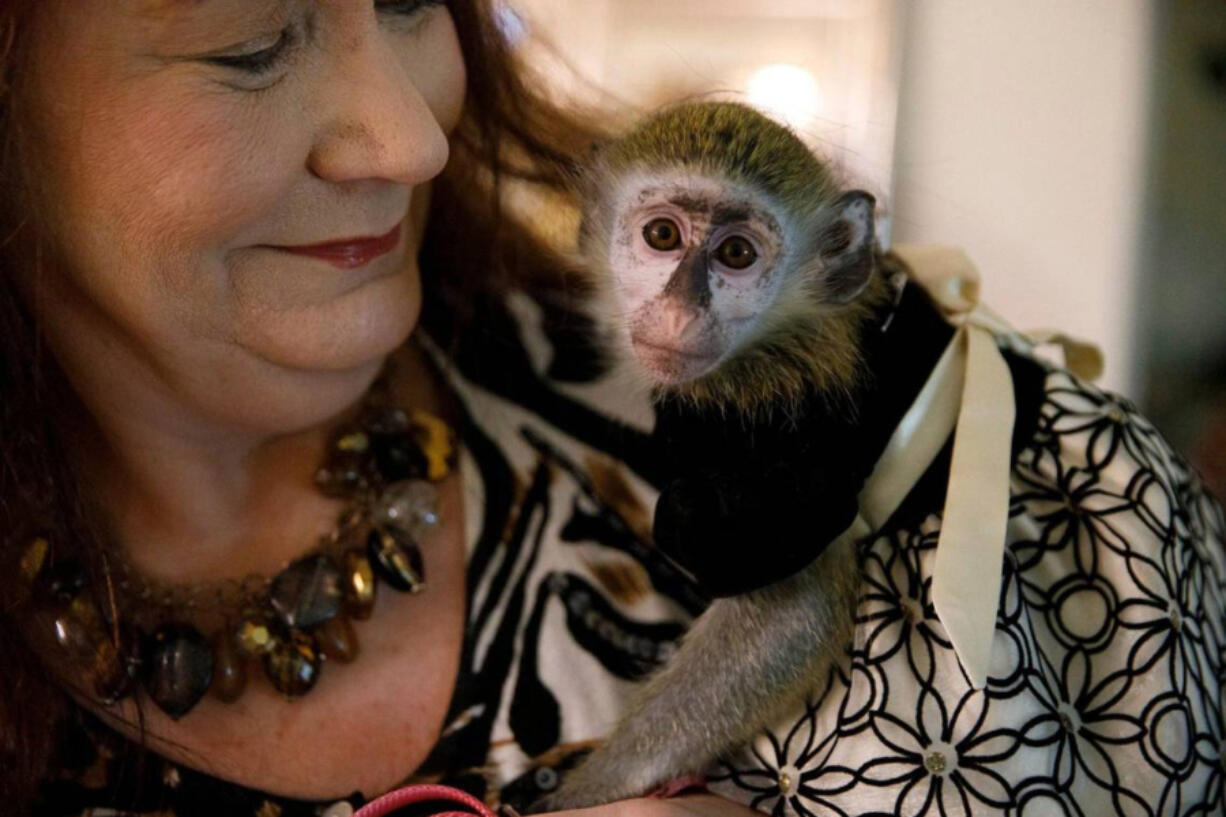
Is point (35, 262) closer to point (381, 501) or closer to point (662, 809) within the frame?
point (381, 501)

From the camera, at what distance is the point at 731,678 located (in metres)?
0.96

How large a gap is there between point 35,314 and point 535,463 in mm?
489

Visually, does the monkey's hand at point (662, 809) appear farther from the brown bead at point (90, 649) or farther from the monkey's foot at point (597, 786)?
the brown bead at point (90, 649)

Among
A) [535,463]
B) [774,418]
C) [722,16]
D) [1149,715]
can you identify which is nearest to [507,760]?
[535,463]

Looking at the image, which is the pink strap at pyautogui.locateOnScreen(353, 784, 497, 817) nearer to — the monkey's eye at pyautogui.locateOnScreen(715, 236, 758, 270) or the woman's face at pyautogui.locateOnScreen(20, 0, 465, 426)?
the woman's face at pyautogui.locateOnScreen(20, 0, 465, 426)

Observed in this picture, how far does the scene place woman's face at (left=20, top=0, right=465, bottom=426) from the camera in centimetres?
84

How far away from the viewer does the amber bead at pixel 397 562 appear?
1126 millimetres

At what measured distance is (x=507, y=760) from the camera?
109cm

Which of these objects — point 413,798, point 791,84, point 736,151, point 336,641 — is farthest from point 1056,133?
point 413,798

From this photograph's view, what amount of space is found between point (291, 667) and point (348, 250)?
39 centimetres

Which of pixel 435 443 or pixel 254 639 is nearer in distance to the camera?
pixel 254 639

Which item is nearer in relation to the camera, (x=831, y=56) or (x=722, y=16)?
→ (x=722, y=16)

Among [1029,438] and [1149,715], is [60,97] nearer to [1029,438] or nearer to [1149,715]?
[1029,438]

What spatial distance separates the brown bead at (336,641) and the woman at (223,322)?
21 millimetres
